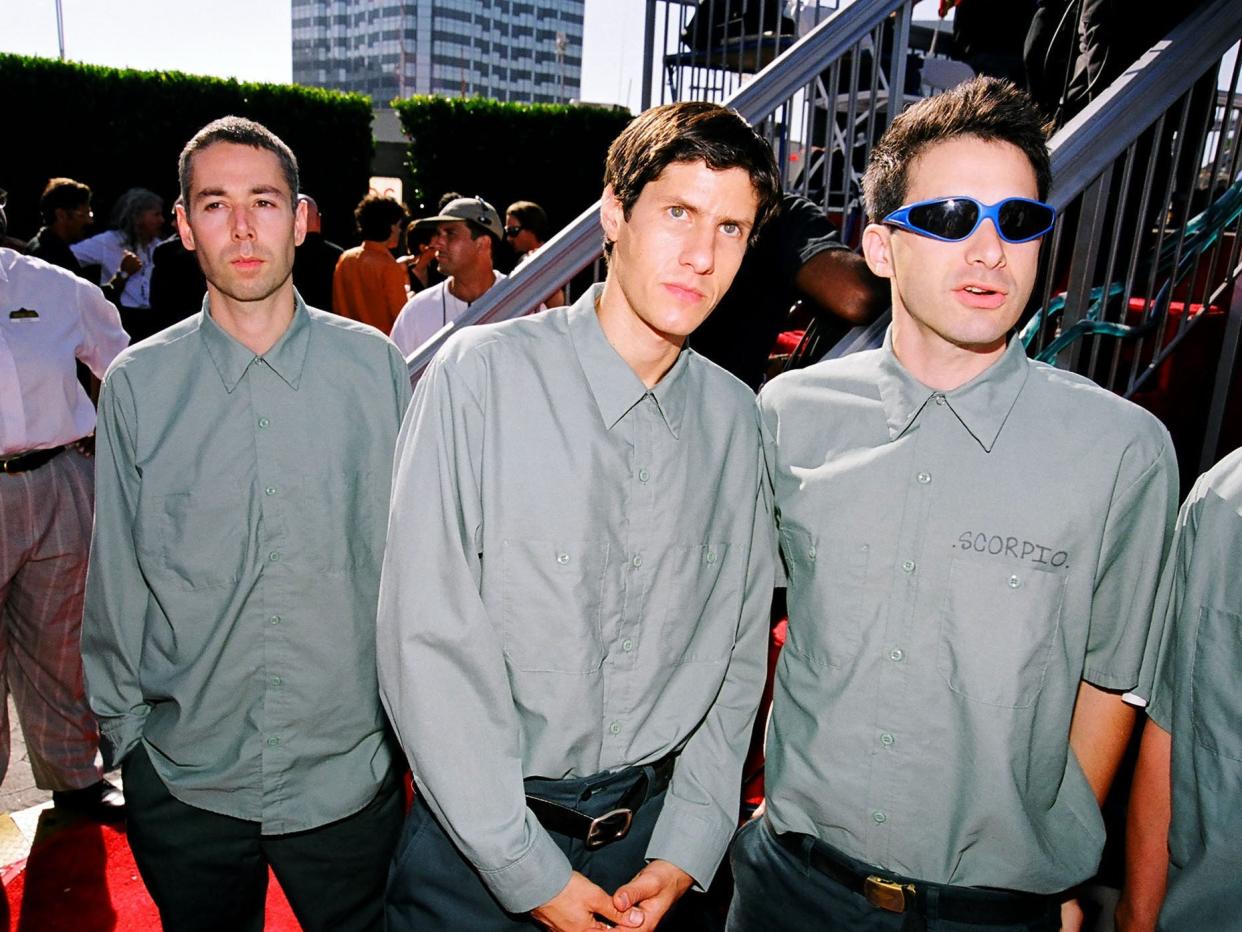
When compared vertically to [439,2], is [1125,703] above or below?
below

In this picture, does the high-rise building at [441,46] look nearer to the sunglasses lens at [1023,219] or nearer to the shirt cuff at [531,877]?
the sunglasses lens at [1023,219]

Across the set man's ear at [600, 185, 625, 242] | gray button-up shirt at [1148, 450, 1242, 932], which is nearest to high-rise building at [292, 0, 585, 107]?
man's ear at [600, 185, 625, 242]

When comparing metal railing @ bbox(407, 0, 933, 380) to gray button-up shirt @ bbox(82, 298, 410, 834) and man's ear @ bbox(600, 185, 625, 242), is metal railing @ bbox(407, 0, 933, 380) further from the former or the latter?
man's ear @ bbox(600, 185, 625, 242)

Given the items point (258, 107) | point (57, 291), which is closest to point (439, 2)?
point (258, 107)

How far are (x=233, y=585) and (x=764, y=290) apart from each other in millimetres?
1645

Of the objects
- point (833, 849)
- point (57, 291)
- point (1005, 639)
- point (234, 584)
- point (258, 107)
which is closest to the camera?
point (1005, 639)

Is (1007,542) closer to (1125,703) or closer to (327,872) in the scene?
(1125,703)

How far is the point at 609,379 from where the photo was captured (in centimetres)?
163

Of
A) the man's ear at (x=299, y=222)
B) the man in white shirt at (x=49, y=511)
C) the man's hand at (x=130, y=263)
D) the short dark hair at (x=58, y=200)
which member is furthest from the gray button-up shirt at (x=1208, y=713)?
the man's hand at (x=130, y=263)

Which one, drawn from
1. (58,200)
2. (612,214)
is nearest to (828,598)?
(612,214)

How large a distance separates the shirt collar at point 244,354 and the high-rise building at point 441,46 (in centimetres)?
12270

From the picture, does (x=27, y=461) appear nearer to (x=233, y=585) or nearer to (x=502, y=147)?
(x=233, y=585)

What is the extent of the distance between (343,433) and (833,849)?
1402 mm

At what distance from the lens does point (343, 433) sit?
2.17m
